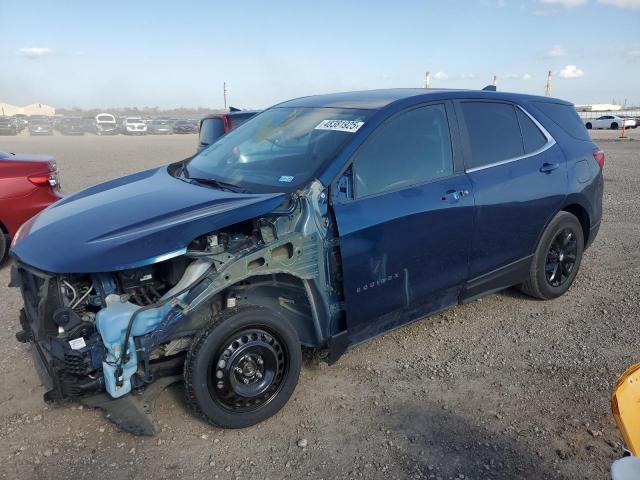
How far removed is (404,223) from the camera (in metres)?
3.22

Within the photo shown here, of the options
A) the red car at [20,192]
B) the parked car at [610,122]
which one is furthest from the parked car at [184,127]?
the red car at [20,192]

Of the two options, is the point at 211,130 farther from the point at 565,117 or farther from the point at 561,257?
the point at 561,257

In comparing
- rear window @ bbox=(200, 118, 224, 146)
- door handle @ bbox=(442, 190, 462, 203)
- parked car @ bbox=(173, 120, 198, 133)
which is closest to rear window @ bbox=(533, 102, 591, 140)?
door handle @ bbox=(442, 190, 462, 203)

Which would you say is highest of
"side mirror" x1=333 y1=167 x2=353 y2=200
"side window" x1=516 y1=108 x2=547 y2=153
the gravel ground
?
"side window" x1=516 y1=108 x2=547 y2=153

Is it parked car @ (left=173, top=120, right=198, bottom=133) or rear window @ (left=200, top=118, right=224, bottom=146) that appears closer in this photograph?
rear window @ (left=200, top=118, right=224, bottom=146)

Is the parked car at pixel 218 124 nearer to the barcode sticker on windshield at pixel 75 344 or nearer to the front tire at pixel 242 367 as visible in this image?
the front tire at pixel 242 367

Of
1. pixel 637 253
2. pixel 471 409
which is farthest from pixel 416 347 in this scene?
pixel 637 253

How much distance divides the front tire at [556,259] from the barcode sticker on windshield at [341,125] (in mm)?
2017

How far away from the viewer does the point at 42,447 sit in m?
2.81

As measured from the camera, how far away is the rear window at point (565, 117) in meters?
4.48

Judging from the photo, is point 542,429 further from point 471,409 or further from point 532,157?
point 532,157

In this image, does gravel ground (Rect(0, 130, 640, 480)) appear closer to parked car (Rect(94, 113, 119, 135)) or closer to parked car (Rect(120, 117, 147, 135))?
parked car (Rect(120, 117, 147, 135))

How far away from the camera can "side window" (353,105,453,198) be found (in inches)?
125

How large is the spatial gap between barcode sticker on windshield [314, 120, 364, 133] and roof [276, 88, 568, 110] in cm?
20
